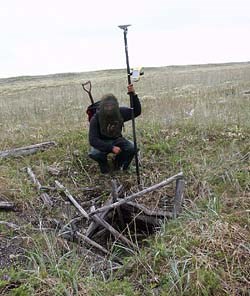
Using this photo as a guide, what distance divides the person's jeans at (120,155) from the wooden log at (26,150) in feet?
3.89

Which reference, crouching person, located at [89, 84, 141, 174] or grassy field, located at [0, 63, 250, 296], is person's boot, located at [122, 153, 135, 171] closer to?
crouching person, located at [89, 84, 141, 174]

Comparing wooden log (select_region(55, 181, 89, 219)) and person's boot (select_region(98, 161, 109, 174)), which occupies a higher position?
person's boot (select_region(98, 161, 109, 174))

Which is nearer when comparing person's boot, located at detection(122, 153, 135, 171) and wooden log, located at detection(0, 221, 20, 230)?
wooden log, located at detection(0, 221, 20, 230)

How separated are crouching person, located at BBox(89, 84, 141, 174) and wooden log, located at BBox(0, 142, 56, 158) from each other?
1.19m

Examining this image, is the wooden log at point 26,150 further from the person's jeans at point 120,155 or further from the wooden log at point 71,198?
the wooden log at point 71,198

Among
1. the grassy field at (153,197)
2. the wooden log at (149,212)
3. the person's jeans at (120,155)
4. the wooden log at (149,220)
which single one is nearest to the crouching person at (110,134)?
the person's jeans at (120,155)

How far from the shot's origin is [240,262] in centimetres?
326

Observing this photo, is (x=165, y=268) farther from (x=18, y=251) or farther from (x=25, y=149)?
(x=25, y=149)

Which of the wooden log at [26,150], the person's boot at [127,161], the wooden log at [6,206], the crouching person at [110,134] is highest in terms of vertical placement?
the crouching person at [110,134]

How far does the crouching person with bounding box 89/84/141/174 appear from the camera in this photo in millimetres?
5680

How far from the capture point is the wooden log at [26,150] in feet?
21.5

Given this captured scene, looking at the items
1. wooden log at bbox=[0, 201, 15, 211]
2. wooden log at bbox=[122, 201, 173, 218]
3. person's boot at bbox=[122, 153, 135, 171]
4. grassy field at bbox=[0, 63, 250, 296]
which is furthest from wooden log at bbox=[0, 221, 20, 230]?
person's boot at bbox=[122, 153, 135, 171]

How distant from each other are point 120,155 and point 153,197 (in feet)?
3.50

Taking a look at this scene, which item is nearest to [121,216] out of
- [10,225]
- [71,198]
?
[71,198]
